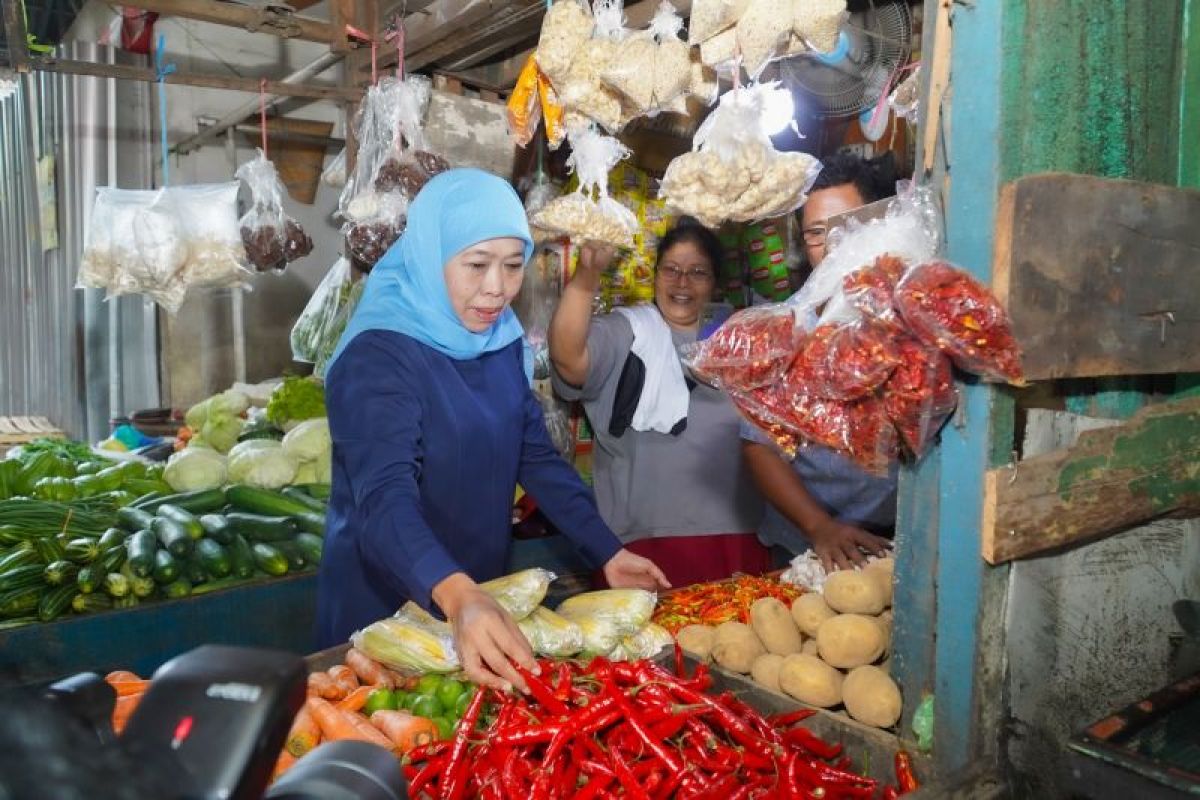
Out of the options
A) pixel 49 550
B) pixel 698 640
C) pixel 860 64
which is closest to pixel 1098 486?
pixel 698 640

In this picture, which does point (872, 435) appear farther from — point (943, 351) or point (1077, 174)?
point (1077, 174)

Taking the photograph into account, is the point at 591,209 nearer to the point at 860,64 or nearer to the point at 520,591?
the point at 520,591

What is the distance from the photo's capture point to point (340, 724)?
77.7 inches

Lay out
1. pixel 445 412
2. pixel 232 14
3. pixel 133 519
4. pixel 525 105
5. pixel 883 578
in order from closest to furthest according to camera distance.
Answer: pixel 883 578 < pixel 445 412 < pixel 525 105 < pixel 232 14 < pixel 133 519

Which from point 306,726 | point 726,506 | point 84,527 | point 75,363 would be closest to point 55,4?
point 75,363

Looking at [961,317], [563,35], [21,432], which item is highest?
[563,35]

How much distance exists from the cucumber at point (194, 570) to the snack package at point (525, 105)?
2447mm

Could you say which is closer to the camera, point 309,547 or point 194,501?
point 309,547

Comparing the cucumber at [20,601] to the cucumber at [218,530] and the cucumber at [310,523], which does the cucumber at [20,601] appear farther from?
the cucumber at [310,523]

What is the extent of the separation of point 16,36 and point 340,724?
3237 mm

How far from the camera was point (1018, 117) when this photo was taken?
1.59 metres

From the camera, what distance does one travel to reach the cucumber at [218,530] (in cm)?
412

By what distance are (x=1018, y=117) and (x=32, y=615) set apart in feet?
12.6

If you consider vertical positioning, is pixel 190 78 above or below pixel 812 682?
above
